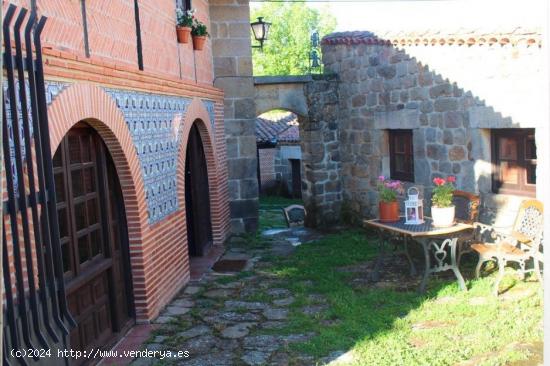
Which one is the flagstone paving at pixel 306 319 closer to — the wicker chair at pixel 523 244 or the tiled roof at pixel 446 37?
the wicker chair at pixel 523 244

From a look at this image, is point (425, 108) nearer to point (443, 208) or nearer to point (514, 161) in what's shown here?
point (514, 161)

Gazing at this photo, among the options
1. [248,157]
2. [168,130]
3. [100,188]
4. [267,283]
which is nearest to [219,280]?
[267,283]

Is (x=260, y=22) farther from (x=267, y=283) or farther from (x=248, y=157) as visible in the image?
(x=267, y=283)

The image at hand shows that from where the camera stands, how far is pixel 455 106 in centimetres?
784

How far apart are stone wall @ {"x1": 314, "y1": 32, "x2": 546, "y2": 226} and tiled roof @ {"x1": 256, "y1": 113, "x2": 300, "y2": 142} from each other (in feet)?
25.2

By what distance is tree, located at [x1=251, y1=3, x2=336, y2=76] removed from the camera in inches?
1503

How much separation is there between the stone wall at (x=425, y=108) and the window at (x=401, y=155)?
0.14m

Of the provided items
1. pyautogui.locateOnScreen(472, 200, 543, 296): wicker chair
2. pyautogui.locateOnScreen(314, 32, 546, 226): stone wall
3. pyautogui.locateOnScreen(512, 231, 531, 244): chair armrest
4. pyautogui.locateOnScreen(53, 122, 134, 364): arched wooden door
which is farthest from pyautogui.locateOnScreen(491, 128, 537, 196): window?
pyautogui.locateOnScreen(53, 122, 134, 364): arched wooden door

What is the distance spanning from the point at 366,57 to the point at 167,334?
6.11m

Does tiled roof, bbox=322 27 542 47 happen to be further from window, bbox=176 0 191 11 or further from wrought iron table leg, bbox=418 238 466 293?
window, bbox=176 0 191 11

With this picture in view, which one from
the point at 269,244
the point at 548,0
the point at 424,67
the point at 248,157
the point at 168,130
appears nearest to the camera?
the point at 548,0

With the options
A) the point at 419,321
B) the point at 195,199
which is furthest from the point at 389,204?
the point at 195,199

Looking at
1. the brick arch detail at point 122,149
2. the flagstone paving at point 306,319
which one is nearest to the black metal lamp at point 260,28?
the flagstone paving at point 306,319

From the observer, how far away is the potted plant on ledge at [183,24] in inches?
305
